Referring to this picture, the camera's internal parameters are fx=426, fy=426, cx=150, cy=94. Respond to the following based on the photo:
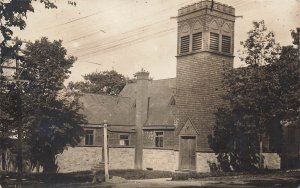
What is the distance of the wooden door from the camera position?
35.6m

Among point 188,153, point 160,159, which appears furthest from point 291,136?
point 160,159

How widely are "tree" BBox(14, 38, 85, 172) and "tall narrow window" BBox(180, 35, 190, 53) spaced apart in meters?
10.4

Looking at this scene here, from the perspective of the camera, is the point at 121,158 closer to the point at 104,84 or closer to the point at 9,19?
the point at 9,19

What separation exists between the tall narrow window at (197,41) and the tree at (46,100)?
35.0ft

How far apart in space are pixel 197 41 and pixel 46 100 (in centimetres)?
1411

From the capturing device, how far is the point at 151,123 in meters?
41.4

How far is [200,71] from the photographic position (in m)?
35.8

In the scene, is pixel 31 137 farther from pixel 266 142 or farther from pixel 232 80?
pixel 266 142

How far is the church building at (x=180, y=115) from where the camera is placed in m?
35.7

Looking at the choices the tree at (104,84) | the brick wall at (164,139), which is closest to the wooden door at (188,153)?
the brick wall at (164,139)

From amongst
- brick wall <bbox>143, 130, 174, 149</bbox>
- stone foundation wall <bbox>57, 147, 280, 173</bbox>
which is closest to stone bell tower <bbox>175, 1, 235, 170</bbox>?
brick wall <bbox>143, 130, 174, 149</bbox>

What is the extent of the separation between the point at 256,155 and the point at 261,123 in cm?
586

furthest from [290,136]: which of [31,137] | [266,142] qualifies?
[31,137]

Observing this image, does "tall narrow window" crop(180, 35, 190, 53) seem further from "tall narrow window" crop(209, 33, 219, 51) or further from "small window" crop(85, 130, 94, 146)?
"small window" crop(85, 130, 94, 146)
